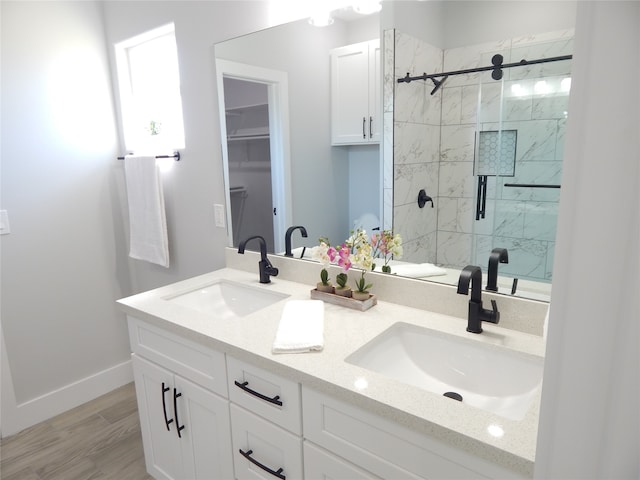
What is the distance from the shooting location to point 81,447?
216 cm

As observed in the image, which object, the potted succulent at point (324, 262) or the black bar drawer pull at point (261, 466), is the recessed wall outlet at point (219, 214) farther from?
the black bar drawer pull at point (261, 466)

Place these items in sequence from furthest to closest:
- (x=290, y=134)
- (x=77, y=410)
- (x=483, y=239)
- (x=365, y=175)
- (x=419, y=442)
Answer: (x=77, y=410) → (x=290, y=134) → (x=365, y=175) → (x=483, y=239) → (x=419, y=442)

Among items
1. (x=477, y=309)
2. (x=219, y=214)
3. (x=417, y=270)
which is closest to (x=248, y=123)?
(x=219, y=214)

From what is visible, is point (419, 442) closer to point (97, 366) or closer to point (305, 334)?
point (305, 334)

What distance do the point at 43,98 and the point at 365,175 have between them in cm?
187

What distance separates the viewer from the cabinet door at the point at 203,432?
4.50 ft

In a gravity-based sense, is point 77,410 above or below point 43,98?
below

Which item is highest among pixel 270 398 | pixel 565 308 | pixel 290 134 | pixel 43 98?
pixel 43 98

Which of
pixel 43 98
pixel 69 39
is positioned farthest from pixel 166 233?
pixel 69 39

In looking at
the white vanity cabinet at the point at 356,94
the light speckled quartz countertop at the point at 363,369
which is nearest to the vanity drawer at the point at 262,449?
the light speckled quartz countertop at the point at 363,369

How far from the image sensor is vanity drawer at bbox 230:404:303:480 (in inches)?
45.6

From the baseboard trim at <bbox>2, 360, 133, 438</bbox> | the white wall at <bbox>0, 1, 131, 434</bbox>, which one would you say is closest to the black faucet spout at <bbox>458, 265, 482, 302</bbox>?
the white wall at <bbox>0, 1, 131, 434</bbox>

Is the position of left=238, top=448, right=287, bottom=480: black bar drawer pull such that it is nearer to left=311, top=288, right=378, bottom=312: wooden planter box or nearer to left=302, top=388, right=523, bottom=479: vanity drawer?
left=302, top=388, right=523, bottom=479: vanity drawer

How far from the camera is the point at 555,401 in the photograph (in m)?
0.43
